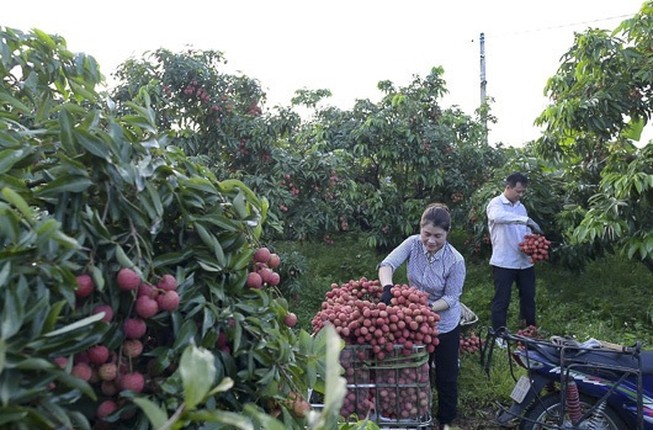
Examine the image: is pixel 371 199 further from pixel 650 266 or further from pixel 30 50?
pixel 30 50

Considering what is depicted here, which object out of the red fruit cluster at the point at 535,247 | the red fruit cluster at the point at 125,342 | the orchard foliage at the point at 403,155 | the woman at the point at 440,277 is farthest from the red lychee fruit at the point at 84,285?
the orchard foliage at the point at 403,155

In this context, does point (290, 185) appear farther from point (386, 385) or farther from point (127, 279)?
point (127, 279)

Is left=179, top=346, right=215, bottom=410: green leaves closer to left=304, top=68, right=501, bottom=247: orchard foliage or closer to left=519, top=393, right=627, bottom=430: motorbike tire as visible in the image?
left=519, top=393, right=627, bottom=430: motorbike tire

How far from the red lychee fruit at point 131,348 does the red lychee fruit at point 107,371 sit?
4 cm

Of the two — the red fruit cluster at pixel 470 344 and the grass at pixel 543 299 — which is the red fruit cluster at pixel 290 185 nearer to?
the grass at pixel 543 299

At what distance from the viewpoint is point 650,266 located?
6.43 m

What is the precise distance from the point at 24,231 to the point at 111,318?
21 cm

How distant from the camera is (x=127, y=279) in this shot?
1067 millimetres

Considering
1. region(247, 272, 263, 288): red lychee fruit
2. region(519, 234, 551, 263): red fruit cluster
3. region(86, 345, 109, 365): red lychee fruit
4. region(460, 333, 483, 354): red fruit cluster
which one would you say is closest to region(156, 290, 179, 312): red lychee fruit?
region(86, 345, 109, 365): red lychee fruit

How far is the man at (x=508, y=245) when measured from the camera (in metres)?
5.64

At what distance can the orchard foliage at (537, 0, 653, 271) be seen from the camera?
5223 mm

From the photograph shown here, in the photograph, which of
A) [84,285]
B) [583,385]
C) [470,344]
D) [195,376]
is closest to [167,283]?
[84,285]

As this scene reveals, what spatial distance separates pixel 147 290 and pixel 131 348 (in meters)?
0.10

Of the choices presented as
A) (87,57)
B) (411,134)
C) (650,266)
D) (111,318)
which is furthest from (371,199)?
(111,318)
